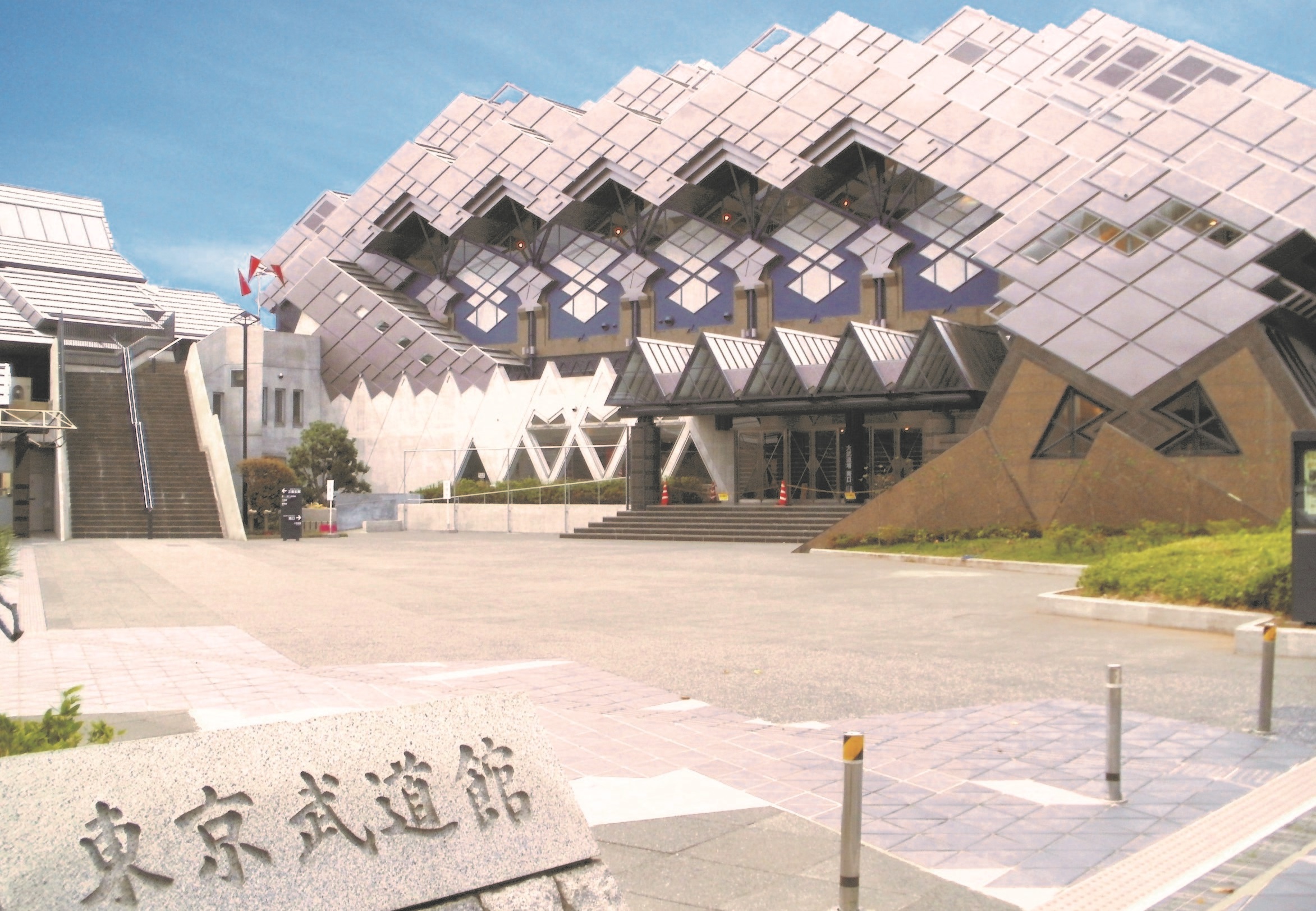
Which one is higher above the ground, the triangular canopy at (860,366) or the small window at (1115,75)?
the small window at (1115,75)

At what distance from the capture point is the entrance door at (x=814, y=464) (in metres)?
41.3

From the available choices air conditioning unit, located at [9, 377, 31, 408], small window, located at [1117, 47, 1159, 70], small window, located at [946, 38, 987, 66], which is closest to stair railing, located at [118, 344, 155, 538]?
air conditioning unit, located at [9, 377, 31, 408]

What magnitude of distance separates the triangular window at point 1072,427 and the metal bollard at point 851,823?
82.1ft

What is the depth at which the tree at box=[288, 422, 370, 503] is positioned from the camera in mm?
44750

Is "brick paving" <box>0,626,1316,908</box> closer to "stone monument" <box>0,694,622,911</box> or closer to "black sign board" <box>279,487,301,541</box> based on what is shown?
"stone monument" <box>0,694,622,911</box>

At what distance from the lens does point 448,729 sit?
3986 mm

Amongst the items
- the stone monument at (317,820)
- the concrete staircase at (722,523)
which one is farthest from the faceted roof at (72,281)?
the stone monument at (317,820)

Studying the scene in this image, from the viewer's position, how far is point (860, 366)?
36.6m

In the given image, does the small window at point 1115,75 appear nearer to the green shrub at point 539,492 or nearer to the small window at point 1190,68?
the small window at point 1190,68

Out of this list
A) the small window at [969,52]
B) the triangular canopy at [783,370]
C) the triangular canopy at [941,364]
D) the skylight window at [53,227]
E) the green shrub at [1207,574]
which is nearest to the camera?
the green shrub at [1207,574]

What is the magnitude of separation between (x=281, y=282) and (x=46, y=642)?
51.9 meters

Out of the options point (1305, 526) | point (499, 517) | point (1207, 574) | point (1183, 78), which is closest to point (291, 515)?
point (499, 517)

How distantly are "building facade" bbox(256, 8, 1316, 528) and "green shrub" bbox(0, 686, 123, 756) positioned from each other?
72.0 ft

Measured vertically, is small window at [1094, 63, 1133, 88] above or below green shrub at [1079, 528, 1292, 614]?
above
